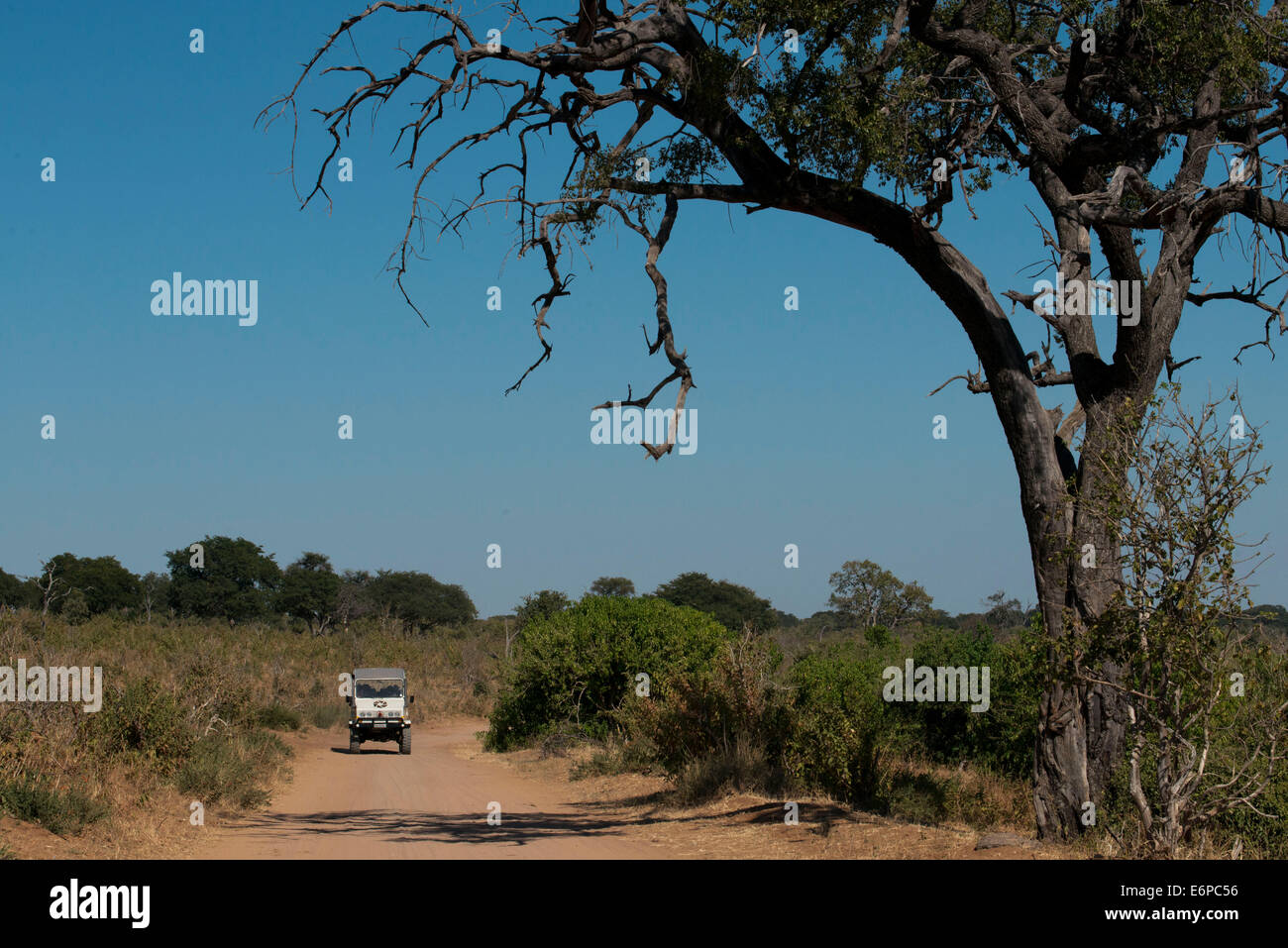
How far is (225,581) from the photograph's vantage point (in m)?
65.1

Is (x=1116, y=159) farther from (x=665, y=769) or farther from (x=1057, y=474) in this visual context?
(x=665, y=769)

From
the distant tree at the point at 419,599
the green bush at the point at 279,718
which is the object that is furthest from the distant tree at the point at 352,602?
the green bush at the point at 279,718

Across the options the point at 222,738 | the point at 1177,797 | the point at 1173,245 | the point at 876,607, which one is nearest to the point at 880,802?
the point at 1177,797

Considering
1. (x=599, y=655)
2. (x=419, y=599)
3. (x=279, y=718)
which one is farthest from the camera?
(x=419, y=599)

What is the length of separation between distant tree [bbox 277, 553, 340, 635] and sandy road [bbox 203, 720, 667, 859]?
46.1 m

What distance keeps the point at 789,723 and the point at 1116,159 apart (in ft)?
23.9

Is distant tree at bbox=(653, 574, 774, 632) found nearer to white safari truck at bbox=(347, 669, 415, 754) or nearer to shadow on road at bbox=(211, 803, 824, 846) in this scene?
white safari truck at bbox=(347, 669, 415, 754)

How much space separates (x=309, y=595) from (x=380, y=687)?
137 ft

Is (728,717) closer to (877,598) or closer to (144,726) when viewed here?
(144,726)

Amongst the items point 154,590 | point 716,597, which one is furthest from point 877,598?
point 154,590

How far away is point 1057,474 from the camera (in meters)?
9.75

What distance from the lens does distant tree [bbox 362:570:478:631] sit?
77106 mm
